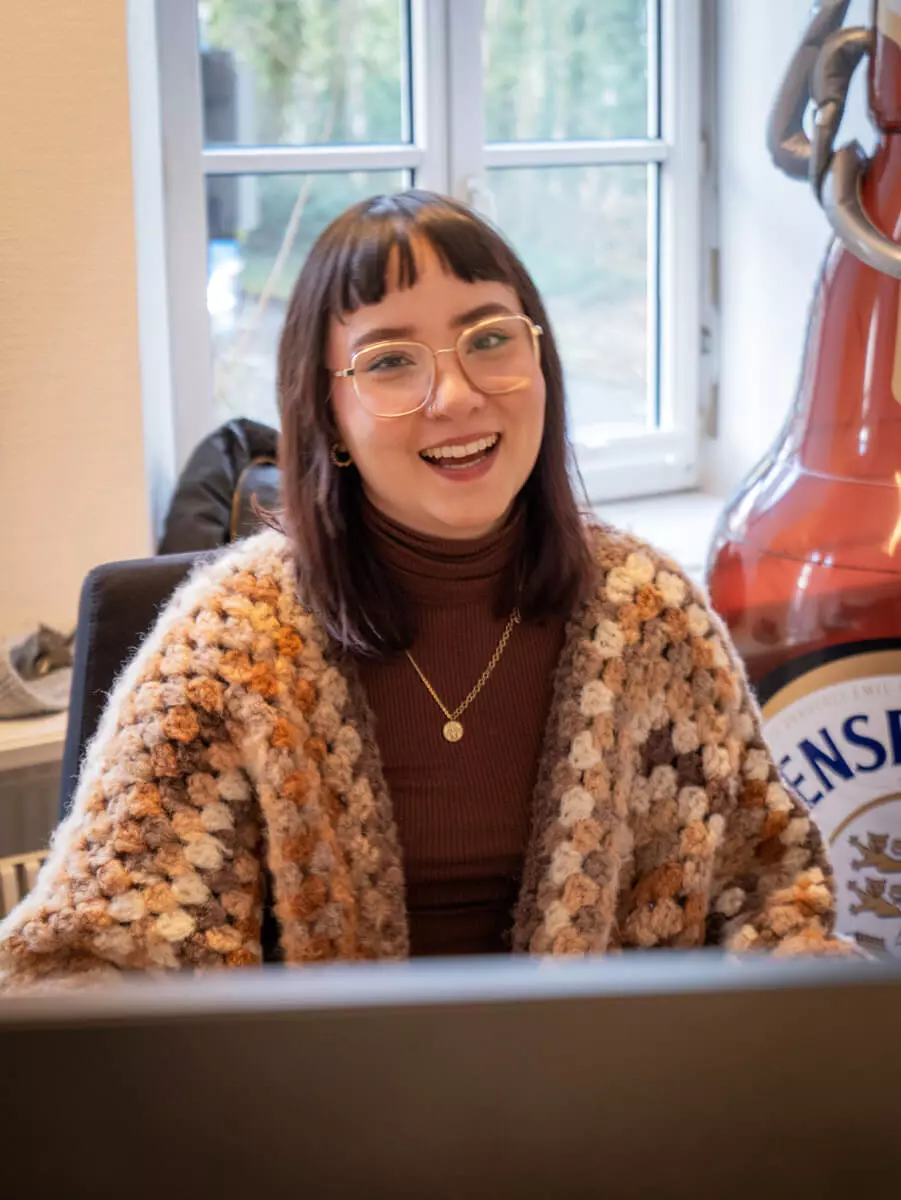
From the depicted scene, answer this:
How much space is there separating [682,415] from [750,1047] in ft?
7.82

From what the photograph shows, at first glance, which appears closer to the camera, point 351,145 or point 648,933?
point 648,933

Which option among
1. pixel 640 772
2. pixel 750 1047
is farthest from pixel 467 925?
pixel 750 1047

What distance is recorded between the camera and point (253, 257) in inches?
87.1

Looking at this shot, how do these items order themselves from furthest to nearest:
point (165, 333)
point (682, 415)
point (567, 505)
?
1. point (682, 415)
2. point (165, 333)
3. point (567, 505)

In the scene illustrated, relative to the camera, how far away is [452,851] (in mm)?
1152

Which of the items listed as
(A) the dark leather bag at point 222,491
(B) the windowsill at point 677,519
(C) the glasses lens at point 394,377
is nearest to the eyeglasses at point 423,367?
(C) the glasses lens at point 394,377

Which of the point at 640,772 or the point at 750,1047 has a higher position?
the point at 750,1047

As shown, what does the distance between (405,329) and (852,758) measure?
57cm

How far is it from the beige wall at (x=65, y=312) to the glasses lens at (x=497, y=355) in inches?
26.4

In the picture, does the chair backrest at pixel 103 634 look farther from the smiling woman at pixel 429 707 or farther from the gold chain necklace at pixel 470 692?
the gold chain necklace at pixel 470 692

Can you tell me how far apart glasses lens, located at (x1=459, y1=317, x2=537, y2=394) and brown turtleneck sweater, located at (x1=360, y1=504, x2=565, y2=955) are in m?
0.13

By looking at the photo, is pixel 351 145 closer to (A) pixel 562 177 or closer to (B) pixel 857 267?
(A) pixel 562 177

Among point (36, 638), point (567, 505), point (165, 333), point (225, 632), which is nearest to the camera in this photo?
point (225, 632)

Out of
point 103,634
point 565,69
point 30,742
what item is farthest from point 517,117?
point 103,634
